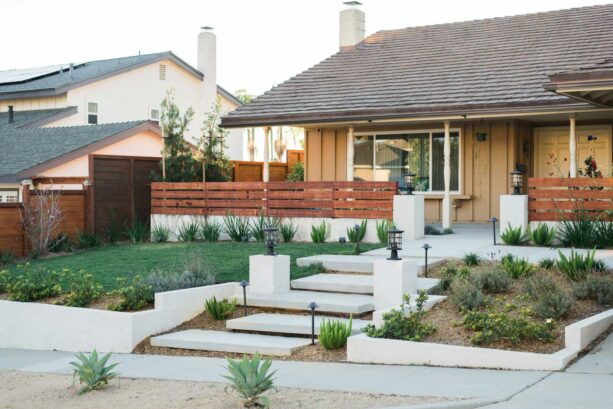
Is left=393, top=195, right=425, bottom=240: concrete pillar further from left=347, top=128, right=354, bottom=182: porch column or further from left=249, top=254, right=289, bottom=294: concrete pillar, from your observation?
left=249, top=254, right=289, bottom=294: concrete pillar

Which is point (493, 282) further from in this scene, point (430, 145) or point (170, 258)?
point (430, 145)

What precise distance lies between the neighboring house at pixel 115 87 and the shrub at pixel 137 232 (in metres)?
7.47

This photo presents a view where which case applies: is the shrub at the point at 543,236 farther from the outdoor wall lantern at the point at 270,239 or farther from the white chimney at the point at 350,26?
the white chimney at the point at 350,26

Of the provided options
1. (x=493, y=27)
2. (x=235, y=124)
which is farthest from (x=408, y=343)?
(x=493, y=27)

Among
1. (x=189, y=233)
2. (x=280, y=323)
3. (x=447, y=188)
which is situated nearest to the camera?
(x=280, y=323)

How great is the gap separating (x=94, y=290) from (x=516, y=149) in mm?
11668

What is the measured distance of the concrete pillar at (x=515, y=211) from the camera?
17250 mm

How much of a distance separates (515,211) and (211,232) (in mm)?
7231

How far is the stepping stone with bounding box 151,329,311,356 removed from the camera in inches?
443

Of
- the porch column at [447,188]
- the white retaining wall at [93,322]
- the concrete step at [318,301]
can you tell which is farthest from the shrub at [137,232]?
the concrete step at [318,301]

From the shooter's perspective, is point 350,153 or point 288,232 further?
point 350,153

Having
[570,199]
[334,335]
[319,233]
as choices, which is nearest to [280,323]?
[334,335]

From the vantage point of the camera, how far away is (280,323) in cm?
1222

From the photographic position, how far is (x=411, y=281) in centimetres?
1264
